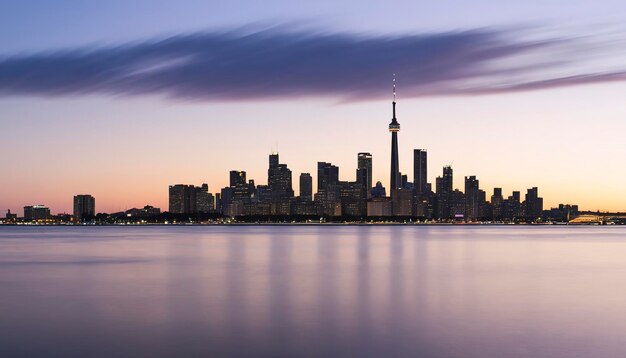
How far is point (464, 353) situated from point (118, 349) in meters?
9.90

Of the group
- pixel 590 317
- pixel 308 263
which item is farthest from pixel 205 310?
pixel 308 263

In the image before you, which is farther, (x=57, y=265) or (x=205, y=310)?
(x=57, y=265)

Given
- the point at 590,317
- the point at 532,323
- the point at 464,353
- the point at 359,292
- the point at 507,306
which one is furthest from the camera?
the point at 359,292

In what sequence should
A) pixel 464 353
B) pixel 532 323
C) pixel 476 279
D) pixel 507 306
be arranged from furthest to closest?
pixel 476 279, pixel 507 306, pixel 532 323, pixel 464 353

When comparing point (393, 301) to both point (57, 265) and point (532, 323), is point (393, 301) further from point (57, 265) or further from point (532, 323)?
point (57, 265)

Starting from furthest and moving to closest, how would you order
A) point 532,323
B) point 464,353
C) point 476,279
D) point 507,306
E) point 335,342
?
point 476,279 < point 507,306 < point 532,323 < point 335,342 < point 464,353

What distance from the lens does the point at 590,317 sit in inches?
1124

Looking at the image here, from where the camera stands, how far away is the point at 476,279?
44688 mm

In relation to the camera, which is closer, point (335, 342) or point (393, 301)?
point (335, 342)

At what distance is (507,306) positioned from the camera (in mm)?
31609

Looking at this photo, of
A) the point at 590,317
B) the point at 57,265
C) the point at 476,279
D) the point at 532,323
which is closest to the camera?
the point at 532,323

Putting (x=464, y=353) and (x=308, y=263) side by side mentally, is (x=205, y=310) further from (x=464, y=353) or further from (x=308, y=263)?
(x=308, y=263)

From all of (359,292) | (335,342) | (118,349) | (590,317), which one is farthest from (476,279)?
(118,349)

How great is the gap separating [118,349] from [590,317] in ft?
58.1
